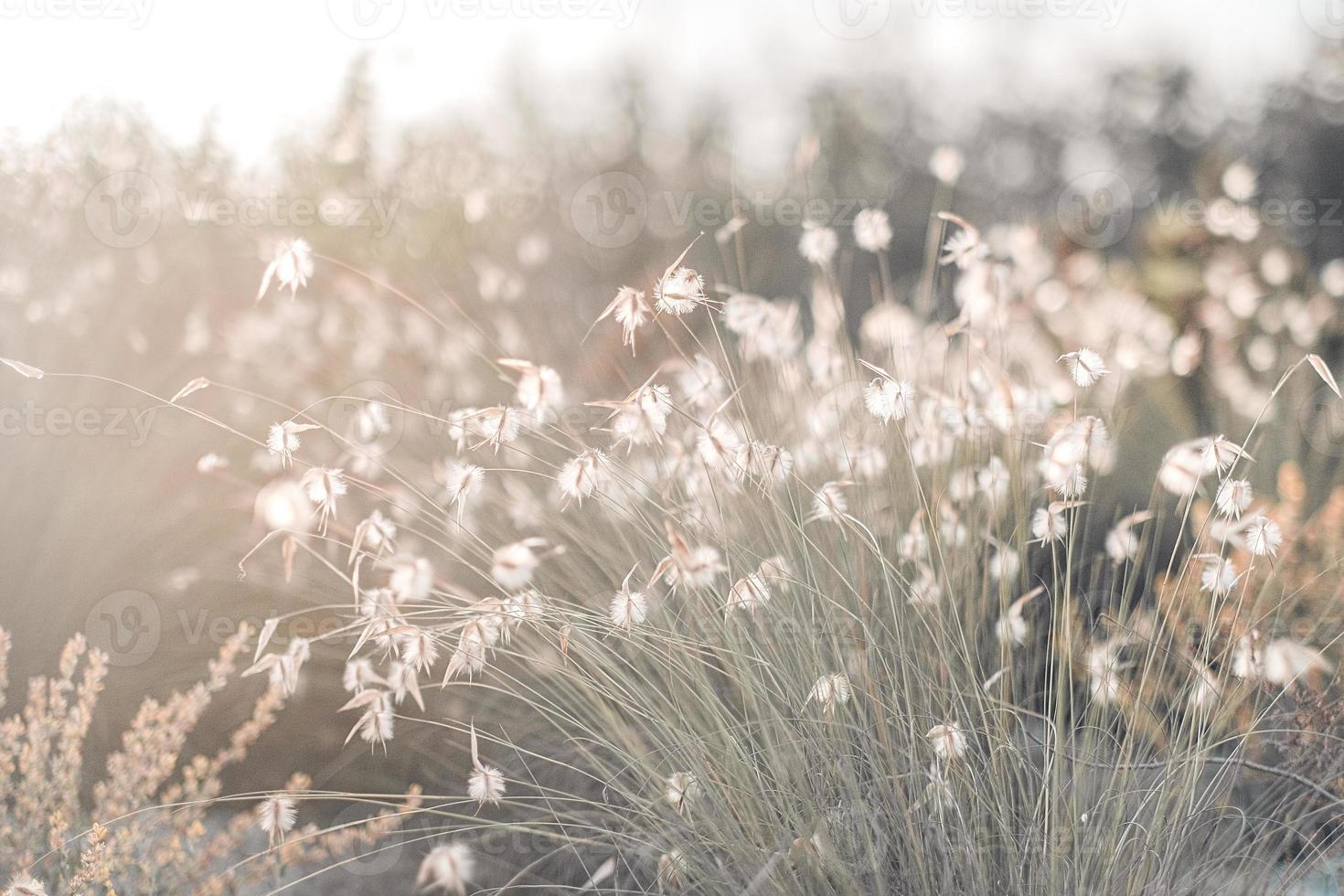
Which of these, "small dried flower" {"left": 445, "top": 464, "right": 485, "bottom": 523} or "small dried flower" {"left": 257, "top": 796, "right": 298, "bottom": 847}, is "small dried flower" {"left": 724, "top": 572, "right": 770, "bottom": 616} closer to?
"small dried flower" {"left": 445, "top": 464, "right": 485, "bottom": 523}

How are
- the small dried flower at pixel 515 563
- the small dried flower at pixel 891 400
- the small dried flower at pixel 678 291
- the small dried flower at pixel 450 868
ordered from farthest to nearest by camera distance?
1. the small dried flower at pixel 891 400
2. the small dried flower at pixel 678 291
3. the small dried flower at pixel 515 563
4. the small dried flower at pixel 450 868

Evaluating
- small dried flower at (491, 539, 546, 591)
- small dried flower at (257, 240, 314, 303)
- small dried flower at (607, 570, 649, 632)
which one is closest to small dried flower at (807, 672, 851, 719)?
small dried flower at (607, 570, 649, 632)

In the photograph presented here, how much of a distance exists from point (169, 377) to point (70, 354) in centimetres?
34

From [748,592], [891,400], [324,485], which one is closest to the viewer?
[324,485]

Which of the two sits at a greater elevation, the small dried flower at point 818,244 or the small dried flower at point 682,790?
the small dried flower at point 818,244

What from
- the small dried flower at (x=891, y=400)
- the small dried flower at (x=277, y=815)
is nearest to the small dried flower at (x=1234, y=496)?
the small dried flower at (x=891, y=400)

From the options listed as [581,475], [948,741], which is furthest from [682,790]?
[581,475]

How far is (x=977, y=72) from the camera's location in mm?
6598

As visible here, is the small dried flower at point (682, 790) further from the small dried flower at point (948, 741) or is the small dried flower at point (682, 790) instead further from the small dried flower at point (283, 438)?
the small dried flower at point (283, 438)

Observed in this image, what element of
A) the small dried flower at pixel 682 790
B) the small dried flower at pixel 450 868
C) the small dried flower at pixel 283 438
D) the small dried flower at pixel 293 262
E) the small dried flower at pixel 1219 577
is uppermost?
the small dried flower at pixel 293 262

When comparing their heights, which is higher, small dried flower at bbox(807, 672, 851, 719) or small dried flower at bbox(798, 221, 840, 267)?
small dried flower at bbox(798, 221, 840, 267)

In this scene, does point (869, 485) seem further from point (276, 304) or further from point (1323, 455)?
point (276, 304)

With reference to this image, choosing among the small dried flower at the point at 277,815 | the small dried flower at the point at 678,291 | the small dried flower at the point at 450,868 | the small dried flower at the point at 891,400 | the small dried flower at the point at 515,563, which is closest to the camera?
the small dried flower at the point at 450,868

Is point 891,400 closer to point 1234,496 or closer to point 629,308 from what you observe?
point 629,308
